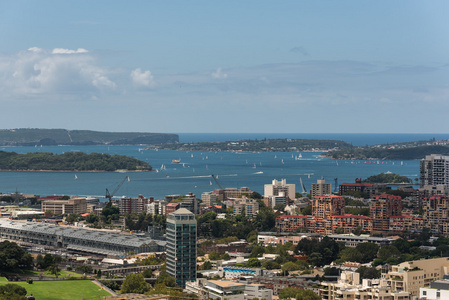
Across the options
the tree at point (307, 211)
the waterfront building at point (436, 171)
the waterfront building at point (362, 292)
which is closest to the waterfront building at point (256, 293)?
the waterfront building at point (362, 292)

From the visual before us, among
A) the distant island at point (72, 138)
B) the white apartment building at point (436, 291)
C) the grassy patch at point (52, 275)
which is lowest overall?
the grassy patch at point (52, 275)

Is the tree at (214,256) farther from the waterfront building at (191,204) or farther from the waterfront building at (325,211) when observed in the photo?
the waterfront building at (191,204)

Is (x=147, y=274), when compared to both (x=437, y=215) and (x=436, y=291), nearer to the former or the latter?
(x=436, y=291)

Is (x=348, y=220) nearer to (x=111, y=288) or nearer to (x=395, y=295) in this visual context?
(x=111, y=288)

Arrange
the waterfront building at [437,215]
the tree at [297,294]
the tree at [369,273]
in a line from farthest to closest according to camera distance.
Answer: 1. the waterfront building at [437,215]
2. the tree at [369,273]
3. the tree at [297,294]

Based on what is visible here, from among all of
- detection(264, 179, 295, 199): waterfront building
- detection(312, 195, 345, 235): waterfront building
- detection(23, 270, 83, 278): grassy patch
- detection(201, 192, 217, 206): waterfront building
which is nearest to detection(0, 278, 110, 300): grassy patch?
detection(23, 270, 83, 278): grassy patch

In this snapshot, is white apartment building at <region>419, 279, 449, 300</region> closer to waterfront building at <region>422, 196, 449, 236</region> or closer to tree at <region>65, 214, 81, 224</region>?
waterfront building at <region>422, 196, 449, 236</region>

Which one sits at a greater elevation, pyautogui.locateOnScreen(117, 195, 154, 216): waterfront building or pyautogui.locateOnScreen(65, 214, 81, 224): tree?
pyautogui.locateOnScreen(117, 195, 154, 216): waterfront building
